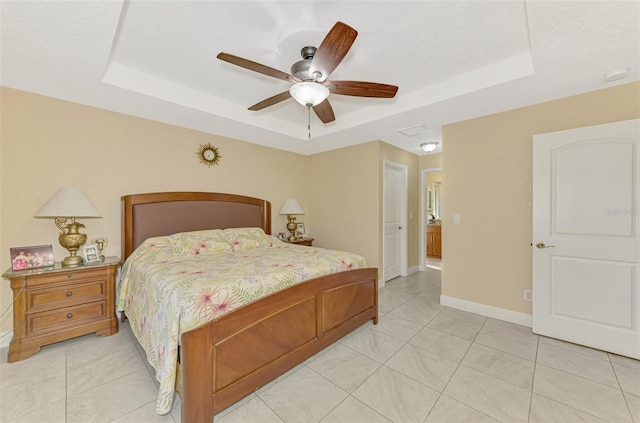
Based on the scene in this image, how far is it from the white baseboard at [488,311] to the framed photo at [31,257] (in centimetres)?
430

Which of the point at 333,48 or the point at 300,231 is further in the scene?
the point at 300,231

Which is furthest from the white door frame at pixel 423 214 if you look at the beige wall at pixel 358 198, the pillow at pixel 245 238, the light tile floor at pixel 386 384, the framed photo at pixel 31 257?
the framed photo at pixel 31 257

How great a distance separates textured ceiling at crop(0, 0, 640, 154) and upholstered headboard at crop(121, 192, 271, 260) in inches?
39.2

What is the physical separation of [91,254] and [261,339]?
6.93ft

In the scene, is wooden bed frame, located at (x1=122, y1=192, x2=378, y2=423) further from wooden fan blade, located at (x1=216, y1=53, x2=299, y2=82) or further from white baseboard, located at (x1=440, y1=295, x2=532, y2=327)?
wooden fan blade, located at (x1=216, y1=53, x2=299, y2=82)

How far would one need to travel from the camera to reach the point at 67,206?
7.66 feet

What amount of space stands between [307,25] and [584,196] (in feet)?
9.26

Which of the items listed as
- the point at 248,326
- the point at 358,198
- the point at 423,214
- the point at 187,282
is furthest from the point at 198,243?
the point at 423,214

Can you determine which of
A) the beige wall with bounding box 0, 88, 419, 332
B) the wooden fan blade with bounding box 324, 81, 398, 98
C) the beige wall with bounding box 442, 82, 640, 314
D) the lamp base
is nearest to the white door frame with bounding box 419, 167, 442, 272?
the beige wall with bounding box 0, 88, 419, 332

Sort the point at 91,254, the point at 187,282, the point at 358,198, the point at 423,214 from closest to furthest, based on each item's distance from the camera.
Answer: the point at 187,282
the point at 91,254
the point at 358,198
the point at 423,214

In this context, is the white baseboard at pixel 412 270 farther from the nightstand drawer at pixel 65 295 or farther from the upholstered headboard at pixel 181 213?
the nightstand drawer at pixel 65 295

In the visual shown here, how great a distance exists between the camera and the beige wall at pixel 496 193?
2578 millimetres

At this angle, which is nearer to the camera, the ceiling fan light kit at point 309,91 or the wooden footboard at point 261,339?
the wooden footboard at point 261,339

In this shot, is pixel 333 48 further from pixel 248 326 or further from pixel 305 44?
pixel 248 326
